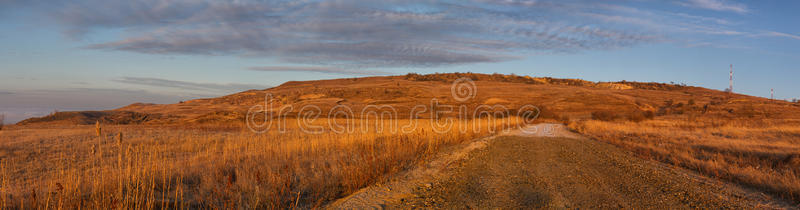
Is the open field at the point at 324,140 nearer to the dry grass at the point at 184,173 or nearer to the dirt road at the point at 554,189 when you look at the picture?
the dry grass at the point at 184,173

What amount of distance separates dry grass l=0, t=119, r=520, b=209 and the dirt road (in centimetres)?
65

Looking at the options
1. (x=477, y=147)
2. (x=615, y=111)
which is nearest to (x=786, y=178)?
(x=477, y=147)

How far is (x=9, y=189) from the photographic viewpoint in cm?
408

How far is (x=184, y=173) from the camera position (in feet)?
16.1

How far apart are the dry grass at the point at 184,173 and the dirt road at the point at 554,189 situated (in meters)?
0.65

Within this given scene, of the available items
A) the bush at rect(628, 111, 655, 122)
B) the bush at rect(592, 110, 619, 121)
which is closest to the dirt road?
the bush at rect(628, 111, 655, 122)

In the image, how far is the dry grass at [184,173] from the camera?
11.0 ft

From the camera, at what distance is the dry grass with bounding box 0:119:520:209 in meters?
3.34

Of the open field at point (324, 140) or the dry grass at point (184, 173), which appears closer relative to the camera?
the dry grass at point (184, 173)

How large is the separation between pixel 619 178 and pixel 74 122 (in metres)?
19.6

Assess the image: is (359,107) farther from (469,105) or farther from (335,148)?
(335,148)

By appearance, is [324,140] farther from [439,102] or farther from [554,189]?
[439,102]

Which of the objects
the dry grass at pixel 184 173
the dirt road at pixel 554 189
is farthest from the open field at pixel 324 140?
the dirt road at pixel 554 189

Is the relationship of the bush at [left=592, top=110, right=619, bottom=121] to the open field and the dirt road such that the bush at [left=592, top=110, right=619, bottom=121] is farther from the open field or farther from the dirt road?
the dirt road
